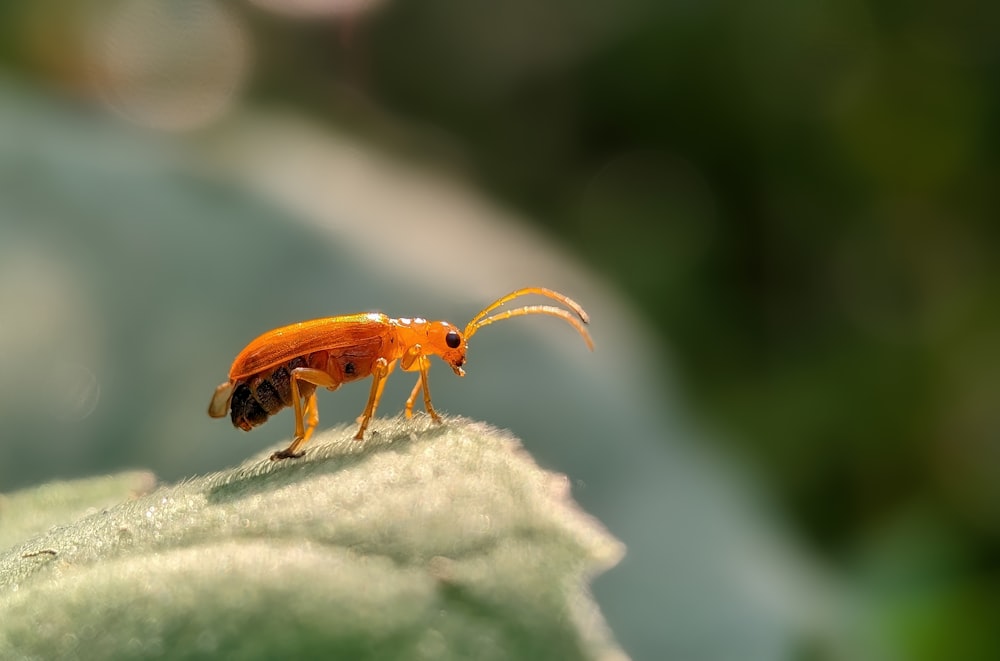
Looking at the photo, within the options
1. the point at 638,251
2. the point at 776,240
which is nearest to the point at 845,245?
the point at 776,240

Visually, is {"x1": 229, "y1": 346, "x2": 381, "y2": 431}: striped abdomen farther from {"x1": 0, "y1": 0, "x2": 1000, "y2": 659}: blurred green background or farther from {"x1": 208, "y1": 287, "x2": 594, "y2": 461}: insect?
{"x1": 0, "y1": 0, "x2": 1000, "y2": 659}: blurred green background

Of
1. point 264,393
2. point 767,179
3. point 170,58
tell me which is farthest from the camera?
point 170,58

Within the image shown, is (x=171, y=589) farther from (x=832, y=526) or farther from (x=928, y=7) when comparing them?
(x=928, y=7)

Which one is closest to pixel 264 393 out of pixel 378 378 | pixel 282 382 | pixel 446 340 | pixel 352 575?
pixel 282 382

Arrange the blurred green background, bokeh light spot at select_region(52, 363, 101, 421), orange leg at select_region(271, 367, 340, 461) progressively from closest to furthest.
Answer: orange leg at select_region(271, 367, 340, 461), bokeh light spot at select_region(52, 363, 101, 421), the blurred green background

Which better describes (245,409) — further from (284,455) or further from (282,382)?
(284,455)

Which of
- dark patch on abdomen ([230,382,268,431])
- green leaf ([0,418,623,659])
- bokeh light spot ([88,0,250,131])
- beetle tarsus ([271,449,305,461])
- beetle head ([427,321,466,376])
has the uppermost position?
bokeh light spot ([88,0,250,131])

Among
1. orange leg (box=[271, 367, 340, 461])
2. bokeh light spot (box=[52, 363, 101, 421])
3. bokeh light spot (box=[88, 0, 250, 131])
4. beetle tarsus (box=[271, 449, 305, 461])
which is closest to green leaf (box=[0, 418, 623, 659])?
beetle tarsus (box=[271, 449, 305, 461])
